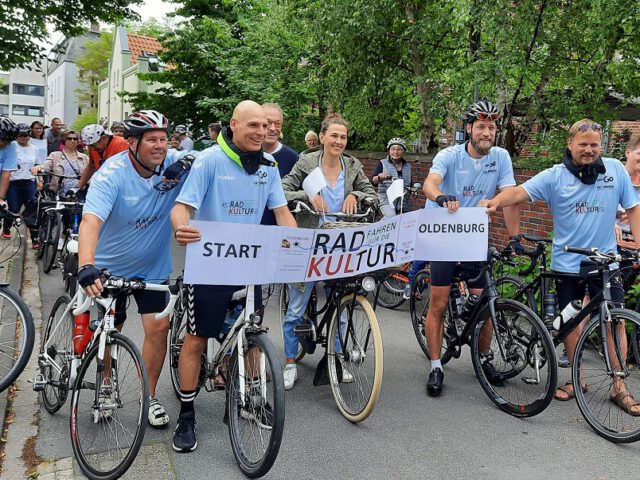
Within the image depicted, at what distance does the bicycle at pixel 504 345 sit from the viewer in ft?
14.8

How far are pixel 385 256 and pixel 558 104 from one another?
5.98 metres

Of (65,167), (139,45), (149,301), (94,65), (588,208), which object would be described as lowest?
(149,301)

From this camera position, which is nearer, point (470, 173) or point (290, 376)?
point (470, 173)

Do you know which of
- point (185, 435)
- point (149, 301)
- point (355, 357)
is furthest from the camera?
point (355, 357)

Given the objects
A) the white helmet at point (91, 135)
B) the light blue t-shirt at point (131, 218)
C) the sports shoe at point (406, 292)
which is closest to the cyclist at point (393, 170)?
the sports shoe at point (406, 292)

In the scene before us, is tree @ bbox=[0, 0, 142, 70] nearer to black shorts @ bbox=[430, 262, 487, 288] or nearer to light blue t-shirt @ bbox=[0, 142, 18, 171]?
light blue t-shirt @ bbox=[0, 142, 18, 171]

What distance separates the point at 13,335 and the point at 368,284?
8.52ft

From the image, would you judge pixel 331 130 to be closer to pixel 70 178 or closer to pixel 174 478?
pixel 174 478

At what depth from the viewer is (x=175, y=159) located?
170 inches

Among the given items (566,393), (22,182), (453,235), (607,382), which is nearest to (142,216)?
(453,235)

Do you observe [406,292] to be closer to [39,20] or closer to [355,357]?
[355,357]

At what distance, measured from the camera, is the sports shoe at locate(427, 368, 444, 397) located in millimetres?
5109

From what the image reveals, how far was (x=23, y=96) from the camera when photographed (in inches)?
4139

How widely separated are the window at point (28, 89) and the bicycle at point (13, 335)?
112 meters
